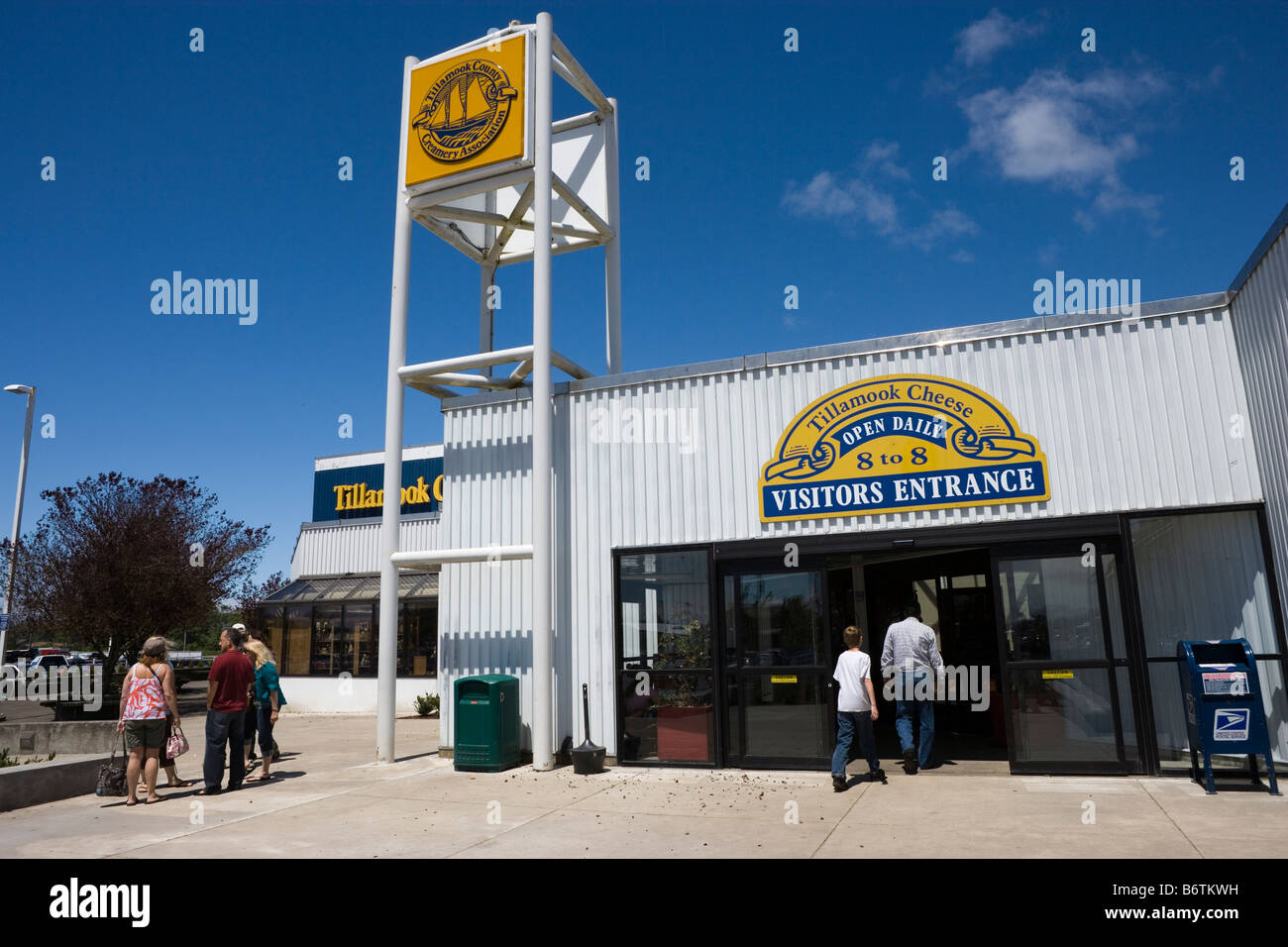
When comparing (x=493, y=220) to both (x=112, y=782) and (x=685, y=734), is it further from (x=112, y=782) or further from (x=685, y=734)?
(x=112, y=782)

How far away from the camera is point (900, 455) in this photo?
1023 cm

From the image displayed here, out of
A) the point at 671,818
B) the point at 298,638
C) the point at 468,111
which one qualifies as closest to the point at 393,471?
the point at 468,111

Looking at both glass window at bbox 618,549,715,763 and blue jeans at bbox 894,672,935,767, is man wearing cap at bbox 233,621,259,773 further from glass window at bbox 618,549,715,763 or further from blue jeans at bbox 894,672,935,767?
blue jeans at bbox 894,672,935,767

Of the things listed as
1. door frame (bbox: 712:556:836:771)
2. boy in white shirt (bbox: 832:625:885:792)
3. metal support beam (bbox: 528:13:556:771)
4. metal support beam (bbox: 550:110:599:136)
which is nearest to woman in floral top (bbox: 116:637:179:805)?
metal support beam (bbox: 528:13:556:771)

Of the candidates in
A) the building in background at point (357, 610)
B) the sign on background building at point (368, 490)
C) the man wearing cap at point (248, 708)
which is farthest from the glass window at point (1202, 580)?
the sign on background building at point (368, 490)

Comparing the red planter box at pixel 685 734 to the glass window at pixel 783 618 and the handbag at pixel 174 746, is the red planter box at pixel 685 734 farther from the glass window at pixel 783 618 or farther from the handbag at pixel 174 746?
the handbag at pixel 174 746

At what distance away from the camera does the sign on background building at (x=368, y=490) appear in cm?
2688

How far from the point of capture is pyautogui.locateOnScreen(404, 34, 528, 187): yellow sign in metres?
12.1

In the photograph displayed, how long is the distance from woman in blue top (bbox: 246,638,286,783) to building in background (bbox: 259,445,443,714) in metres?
11.3

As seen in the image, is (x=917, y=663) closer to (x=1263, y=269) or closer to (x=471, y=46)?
(x=1263, y=269)

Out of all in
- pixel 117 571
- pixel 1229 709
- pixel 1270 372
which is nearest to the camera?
pixel 1229 709

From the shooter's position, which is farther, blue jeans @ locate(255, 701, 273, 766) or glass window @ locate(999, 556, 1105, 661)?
blue jeans @ locate(255, 701, 273, 766)

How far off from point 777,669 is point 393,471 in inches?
235

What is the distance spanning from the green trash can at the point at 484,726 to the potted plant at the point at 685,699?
6.36 ft
